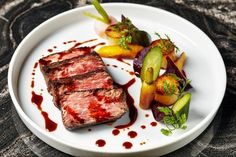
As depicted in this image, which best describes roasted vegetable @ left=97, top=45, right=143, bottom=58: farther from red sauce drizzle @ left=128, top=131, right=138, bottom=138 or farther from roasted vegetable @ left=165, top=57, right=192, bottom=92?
red sauce drizzle @ left=128, top=131, right=138, bottom=138

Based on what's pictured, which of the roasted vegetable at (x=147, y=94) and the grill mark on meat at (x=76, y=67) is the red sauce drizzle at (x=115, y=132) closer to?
the roasted vegetable at (x=147, y=94)

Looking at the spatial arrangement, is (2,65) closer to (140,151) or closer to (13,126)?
(13,126)

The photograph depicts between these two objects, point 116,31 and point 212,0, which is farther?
point 212,0

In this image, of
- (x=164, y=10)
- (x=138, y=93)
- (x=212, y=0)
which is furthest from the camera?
(x=212, y=0)

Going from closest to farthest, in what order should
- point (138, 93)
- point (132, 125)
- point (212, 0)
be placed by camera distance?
point (132, 125) → point (138, 93) → point (212, 0)

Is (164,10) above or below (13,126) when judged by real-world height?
above

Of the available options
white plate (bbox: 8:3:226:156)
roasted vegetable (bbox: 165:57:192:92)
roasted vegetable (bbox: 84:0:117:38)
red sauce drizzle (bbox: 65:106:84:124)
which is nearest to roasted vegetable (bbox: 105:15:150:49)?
roasted vegetable (bbox: 84:0:117:38)

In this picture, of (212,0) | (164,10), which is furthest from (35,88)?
(212,0)
